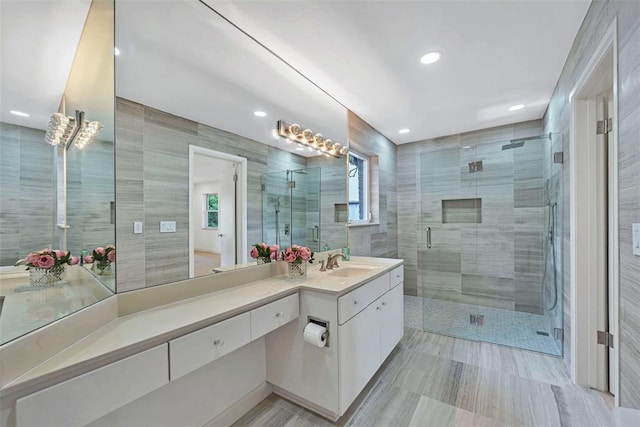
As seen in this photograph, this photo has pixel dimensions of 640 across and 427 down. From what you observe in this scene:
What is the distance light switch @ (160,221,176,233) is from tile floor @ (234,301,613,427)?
4.33ft

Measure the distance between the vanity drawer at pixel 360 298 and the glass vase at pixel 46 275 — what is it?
1424mm

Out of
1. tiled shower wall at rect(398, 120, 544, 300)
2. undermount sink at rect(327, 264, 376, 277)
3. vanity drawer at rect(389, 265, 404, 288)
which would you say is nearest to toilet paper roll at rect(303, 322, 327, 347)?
undermount sink at rect(327, 264, 376, 277)

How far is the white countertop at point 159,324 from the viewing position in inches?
32.7

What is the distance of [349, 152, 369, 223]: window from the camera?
312cm

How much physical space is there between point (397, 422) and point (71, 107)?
2575 millimetres

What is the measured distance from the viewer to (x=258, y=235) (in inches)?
78.1

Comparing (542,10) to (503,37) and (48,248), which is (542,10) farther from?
(48,248)

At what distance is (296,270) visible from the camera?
199 centimetres

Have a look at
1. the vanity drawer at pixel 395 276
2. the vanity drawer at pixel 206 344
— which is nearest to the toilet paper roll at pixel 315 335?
the vanity drawer at pixel 206 344

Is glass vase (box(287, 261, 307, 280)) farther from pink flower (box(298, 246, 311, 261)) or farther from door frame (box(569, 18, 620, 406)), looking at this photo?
door frame (box(569, 18, 620, 406))

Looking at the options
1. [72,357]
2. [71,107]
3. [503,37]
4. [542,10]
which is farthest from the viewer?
[503,37]

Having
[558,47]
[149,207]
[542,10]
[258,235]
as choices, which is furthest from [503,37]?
[149,207]

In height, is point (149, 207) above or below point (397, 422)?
above

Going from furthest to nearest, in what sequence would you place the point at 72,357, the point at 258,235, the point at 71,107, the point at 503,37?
the point at 258,235 < the point at 503,37 < the point at 71,107 < the point at 72,357
